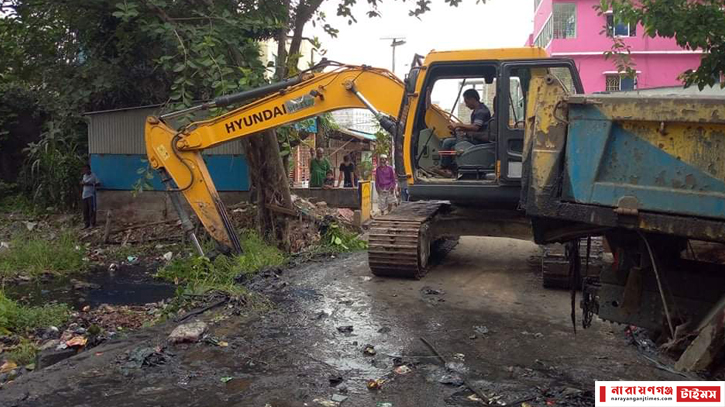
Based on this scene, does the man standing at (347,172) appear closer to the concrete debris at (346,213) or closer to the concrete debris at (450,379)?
the concrete debris at (346,213)

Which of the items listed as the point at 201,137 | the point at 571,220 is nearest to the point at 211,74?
the point at 201,137

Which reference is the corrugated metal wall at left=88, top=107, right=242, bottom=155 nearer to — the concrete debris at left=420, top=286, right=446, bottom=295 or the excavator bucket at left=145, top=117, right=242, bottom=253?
the excavator bucket at left=145, top=117, right=242, bottom=253

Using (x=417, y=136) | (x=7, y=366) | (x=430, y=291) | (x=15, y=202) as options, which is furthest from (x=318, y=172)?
(x=7, y=366)

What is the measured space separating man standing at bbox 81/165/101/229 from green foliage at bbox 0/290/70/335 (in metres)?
6.06

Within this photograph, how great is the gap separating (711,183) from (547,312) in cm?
301

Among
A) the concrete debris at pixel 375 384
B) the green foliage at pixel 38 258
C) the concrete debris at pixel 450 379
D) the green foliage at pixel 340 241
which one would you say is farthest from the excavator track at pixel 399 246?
the green foliage at pixel 38 258

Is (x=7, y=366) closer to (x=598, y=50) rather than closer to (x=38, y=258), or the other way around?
(x=38, y=258)

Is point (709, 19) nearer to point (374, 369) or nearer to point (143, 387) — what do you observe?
point (374, 369)

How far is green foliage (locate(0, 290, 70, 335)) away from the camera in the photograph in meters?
6.33

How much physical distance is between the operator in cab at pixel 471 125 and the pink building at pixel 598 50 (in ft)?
57.8

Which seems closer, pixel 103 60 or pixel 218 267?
pixel 218 267

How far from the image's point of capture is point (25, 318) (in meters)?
6.48

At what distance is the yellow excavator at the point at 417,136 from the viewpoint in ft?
21.2

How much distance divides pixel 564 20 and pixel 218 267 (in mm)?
21815
